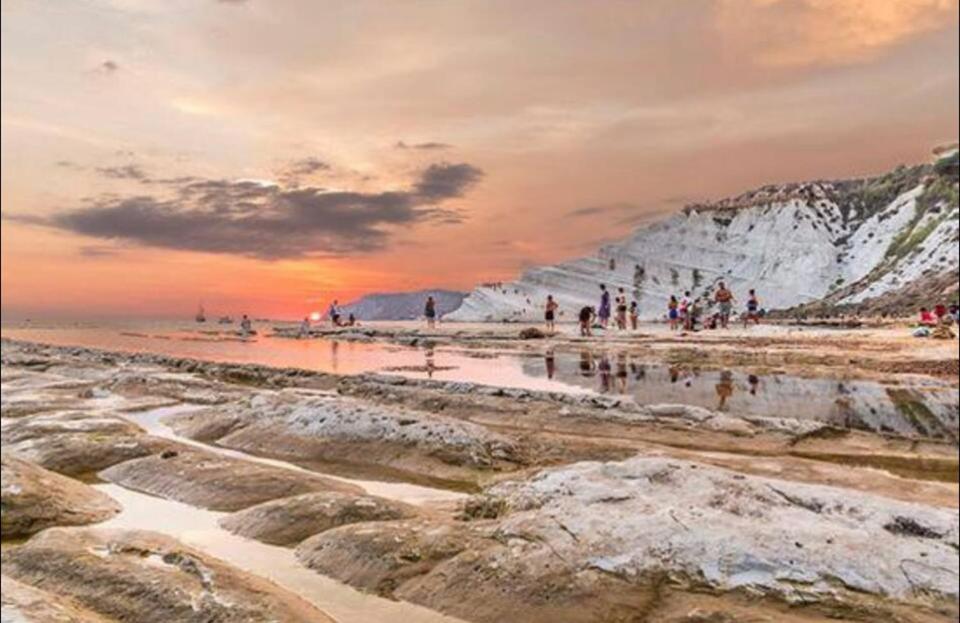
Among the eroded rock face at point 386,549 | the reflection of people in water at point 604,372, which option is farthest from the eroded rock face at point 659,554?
the reflection of people in water at point 604,372

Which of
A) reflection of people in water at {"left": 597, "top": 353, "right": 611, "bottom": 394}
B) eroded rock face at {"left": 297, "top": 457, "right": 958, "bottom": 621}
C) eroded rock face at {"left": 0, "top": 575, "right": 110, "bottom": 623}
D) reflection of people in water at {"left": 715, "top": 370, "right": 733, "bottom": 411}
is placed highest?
reflection of people in water at {"left": 597, "top": 353, "right": 611, "bottom": 394}

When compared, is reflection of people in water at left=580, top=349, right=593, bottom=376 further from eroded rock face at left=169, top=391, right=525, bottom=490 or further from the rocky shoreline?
eroded rock face at left=169, top=391, right=525, bottom=490

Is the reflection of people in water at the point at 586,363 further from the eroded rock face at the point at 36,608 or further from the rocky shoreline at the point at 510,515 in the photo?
the eroded rock face at the point at 36,608

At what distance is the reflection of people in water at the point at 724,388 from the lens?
31.1 meters

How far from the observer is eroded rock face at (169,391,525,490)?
75.4 ft

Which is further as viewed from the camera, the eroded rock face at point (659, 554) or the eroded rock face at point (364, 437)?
the eroded rock face at point (364, 437)

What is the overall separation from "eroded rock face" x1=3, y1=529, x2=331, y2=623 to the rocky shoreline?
0.14ft

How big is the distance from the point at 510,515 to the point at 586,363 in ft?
107

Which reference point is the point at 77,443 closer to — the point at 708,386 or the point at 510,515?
the point at 510,515

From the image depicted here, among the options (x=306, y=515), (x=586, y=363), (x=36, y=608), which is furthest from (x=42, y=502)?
(x=586, y=363)

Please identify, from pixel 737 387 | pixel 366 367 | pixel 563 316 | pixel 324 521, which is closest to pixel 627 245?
pixel 563 316

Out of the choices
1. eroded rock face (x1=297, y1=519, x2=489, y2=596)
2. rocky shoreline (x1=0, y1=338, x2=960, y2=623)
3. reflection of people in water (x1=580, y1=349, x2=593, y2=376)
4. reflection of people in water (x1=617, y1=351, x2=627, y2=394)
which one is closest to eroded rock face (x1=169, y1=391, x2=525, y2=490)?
rocky shoreline (x1=0, y1=338, x2=960, y2=623)

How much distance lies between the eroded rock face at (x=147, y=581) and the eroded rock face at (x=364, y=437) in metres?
9.67

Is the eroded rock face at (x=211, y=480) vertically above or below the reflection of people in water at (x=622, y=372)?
below
